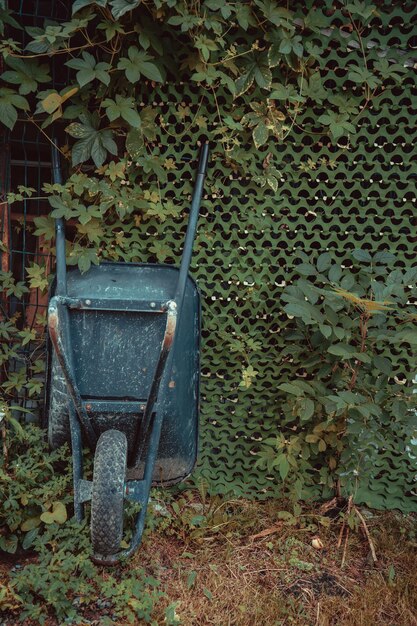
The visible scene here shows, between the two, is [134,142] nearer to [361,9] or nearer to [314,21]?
[314,21]

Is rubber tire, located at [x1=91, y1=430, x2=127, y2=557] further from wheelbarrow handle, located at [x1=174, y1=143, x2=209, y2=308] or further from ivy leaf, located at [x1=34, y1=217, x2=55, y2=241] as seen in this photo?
ivy leaf, located at [x1=34, y1=217, x2=55, y2=241]

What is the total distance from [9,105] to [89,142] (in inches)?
13.5

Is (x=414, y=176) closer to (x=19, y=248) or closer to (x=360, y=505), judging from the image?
(x=360, y=505)

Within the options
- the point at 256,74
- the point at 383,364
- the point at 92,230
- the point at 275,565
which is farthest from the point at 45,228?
the point at 275,565

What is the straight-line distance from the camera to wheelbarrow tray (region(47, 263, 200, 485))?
82.0 inches

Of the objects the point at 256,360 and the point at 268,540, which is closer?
the point at 268,540

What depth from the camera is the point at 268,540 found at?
252 cm

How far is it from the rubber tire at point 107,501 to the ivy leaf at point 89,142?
118 cm

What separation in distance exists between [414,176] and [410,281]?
554 mm

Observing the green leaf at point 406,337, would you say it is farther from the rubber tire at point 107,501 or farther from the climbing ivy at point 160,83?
the rubber tire at point 107,501

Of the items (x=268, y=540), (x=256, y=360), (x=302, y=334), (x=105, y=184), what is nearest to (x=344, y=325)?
(x=302, y=334)

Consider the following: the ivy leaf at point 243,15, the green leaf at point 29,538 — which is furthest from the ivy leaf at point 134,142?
the green leaf at point 29,538

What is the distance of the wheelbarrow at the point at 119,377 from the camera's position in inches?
76.4

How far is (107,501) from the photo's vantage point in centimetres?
189
